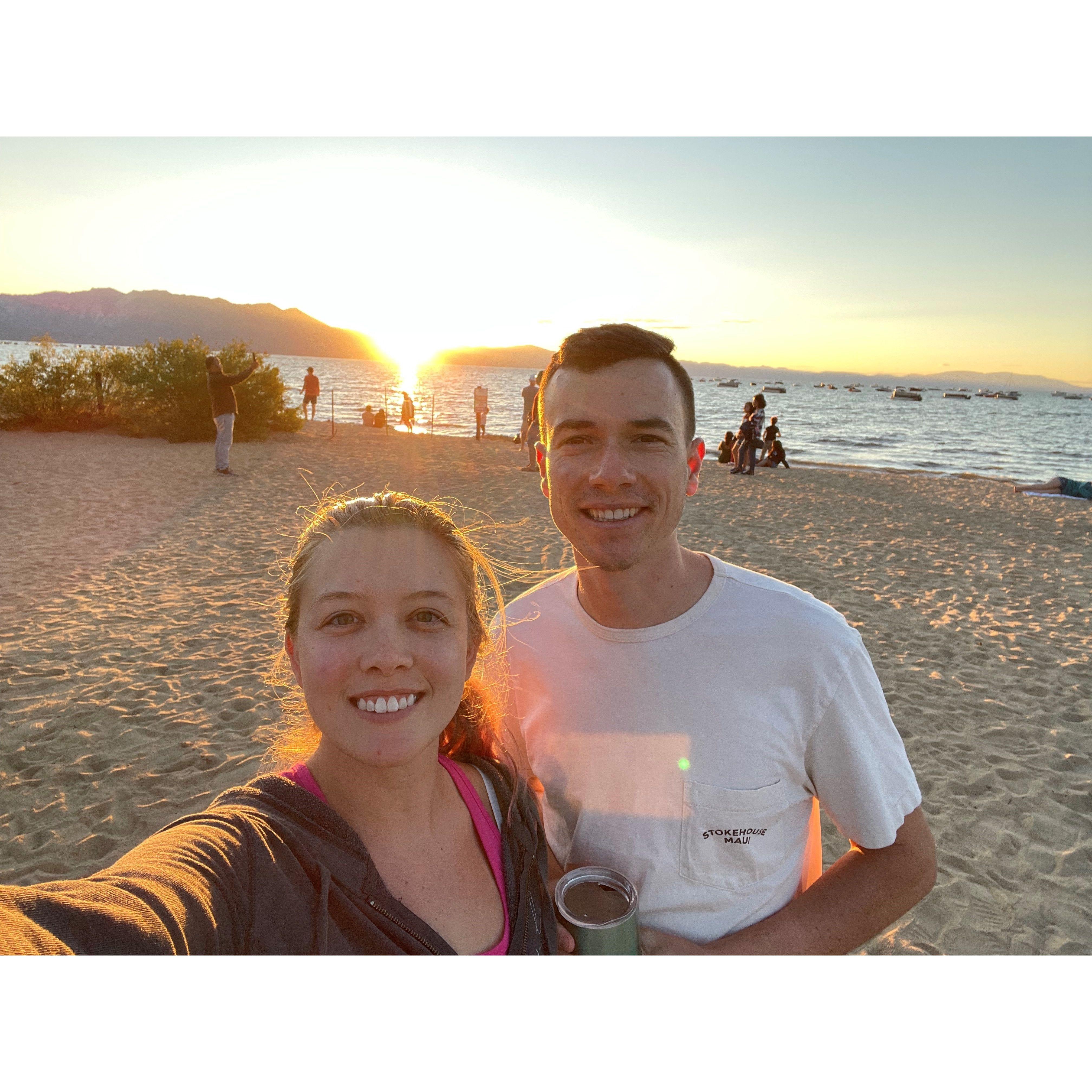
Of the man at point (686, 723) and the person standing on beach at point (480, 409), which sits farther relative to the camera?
the person standing on beach at point (480, 409)

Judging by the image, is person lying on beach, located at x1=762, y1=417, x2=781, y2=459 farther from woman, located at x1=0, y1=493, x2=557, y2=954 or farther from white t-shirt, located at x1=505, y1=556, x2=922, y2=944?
woman, located at x1=0, y1=493, x2=557, y2=954

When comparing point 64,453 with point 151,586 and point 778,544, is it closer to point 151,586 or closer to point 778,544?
point 151,586

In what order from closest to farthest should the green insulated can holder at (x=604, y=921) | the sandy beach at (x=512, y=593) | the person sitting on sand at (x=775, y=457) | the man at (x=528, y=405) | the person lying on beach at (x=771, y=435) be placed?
the green insulated can holder at (x=604, y=921), the sandy beach at (x=512, y=593), the man at (x=528, y=405), the person lying on beach at (x=771, y=435), the person sitting on sand at (x=775, y=457)

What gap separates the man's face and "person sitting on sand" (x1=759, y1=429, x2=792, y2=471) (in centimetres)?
1915

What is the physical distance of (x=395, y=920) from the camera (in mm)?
1381

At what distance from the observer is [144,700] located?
4902 millimetres

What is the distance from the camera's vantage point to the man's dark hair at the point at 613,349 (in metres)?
1.81

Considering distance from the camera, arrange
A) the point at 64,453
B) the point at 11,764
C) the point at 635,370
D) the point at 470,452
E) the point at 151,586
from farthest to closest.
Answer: the point at 470,452 < the point at 64,453 < the point at 151,586 < the point at 11,764 < the point at 635,370

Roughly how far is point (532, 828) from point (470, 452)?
746 inches

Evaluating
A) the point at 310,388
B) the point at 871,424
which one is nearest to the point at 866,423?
the point at 871,424

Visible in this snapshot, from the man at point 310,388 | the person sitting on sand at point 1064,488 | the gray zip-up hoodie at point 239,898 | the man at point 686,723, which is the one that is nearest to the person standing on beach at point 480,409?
the man at point 310,388

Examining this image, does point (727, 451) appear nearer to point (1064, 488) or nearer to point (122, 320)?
point (1064, 488)

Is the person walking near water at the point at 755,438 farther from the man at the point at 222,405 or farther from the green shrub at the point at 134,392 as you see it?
the green shrub at the point at 134,392
